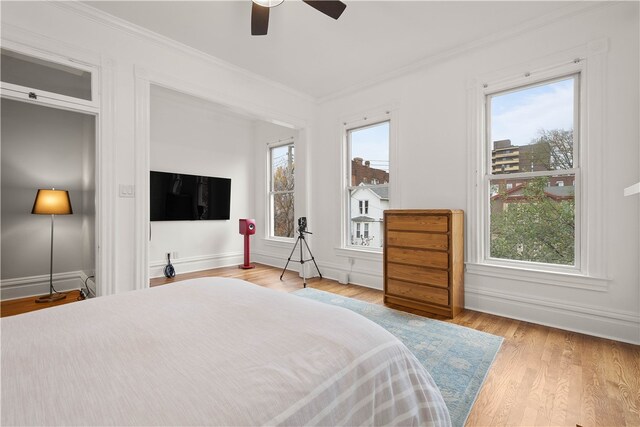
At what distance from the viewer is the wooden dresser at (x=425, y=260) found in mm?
2916

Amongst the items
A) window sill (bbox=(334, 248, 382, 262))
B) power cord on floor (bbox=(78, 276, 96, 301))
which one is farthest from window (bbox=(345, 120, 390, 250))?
power cord on floor (bbox=(78, 276, 96, 301))

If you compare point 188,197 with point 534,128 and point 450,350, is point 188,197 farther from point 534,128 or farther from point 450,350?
point 534,128

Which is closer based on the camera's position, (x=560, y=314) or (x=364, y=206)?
(x=560, y=314)

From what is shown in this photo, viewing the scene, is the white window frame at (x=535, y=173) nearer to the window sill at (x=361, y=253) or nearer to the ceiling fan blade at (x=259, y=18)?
the window sill at (x=361, y=253)

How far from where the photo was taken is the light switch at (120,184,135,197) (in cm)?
283

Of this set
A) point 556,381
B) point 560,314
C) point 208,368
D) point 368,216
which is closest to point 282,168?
point 368,216

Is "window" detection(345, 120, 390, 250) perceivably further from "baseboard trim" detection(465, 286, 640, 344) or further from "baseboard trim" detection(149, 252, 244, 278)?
"baseboard trim" detection(149, 252, 244, 278)

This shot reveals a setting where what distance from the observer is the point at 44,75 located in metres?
2.48

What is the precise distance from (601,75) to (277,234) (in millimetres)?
4827

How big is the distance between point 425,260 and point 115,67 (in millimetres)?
3601

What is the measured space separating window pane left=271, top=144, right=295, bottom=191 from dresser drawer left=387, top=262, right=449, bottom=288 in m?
2.77

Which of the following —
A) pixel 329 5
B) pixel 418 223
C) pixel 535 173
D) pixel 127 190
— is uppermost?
pixel 329 5

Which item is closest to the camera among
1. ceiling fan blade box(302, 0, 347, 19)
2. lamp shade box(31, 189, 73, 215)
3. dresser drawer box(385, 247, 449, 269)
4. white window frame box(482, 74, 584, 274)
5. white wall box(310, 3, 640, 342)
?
ceiling fan blade box(302, 0, 347, 19)

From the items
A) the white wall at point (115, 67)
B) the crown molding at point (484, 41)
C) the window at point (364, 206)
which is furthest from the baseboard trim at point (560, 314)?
the white wall at point (115, 67)
